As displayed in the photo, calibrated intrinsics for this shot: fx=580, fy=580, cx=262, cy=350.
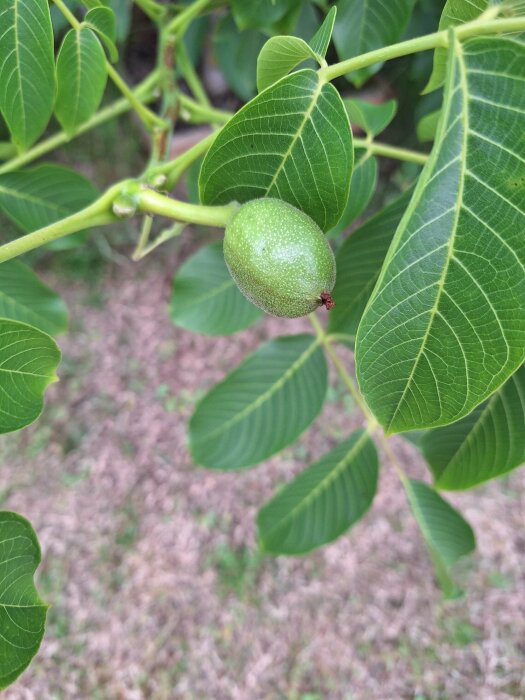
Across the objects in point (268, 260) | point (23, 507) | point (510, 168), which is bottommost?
point (23, 507)

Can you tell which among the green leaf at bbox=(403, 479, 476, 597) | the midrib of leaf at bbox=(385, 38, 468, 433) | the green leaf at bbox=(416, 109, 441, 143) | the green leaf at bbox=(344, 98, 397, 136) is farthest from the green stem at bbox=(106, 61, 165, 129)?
the green leaf at bbox=(403, 479, 476, 597)

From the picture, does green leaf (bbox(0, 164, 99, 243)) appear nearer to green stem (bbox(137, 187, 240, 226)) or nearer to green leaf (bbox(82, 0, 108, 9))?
green leaf (bbox(82, 0, 108, 9))

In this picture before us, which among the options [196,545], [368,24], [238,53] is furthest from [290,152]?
[196,545]

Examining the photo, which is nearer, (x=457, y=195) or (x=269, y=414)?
(x=457, y=195)

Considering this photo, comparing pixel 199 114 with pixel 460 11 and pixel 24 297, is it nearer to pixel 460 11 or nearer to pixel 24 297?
pixel 24 297

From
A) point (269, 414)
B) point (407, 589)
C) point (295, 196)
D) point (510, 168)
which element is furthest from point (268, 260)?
point (407, 589)

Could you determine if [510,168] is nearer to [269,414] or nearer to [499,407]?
[499,407]

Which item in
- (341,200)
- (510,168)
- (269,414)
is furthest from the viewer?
(269,414)
